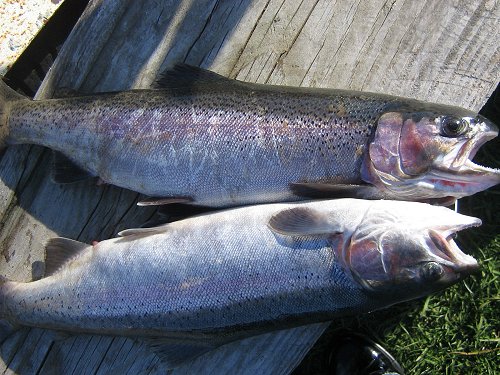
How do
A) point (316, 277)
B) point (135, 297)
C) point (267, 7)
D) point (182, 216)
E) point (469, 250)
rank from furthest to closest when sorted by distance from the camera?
point (469, 250) < point (267, 7) < point (182, 216) < point (135, 297) < point (316, 277)

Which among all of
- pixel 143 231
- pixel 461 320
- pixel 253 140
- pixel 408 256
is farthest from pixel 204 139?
pixel 461 320

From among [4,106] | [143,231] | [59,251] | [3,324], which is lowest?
[3,324]

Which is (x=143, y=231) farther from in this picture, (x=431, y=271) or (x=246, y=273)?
(x=431, y=271)

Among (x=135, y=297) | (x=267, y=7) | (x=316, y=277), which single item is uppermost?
(x=267, y=7)

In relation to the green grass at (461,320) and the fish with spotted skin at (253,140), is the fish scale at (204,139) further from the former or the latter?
the green grass at (461,320)

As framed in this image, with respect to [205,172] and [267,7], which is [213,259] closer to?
[205,172]

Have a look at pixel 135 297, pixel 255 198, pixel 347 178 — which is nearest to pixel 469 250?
pixel 347 178
